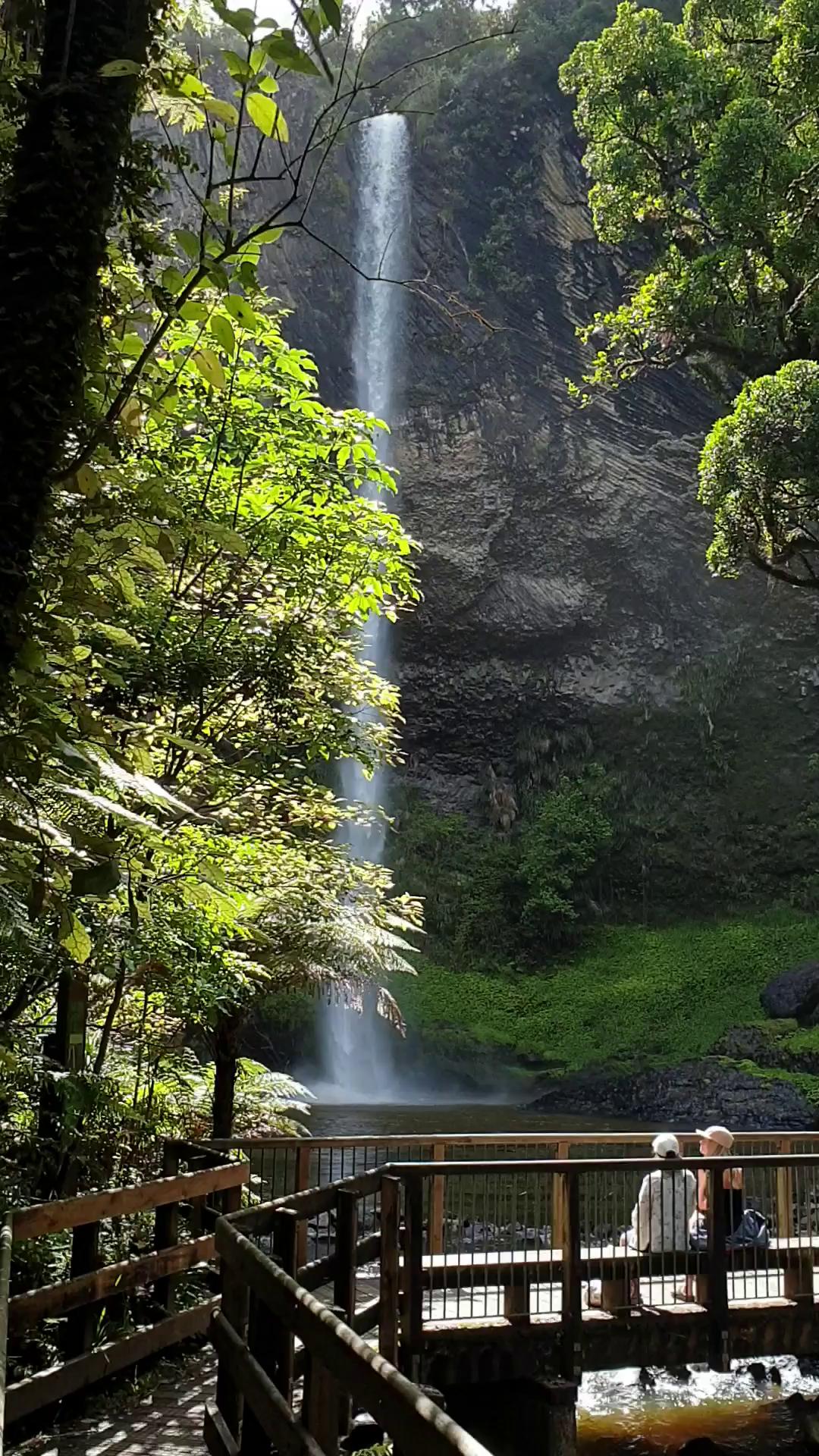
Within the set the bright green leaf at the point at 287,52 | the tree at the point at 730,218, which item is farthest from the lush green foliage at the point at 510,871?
the bright green leaf at the point at 287,52

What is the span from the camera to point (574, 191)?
32688 millimetres

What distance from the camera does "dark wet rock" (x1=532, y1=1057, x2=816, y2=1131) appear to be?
21.5 meters

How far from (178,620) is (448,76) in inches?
1345

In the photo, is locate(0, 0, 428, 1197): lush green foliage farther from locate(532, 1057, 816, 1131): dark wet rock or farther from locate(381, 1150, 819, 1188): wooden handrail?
locate(532, 1057, 816, 1131): dark wet rock

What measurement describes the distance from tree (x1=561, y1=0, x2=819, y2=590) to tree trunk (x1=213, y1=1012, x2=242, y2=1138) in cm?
739

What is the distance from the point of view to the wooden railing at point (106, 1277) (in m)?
4.44

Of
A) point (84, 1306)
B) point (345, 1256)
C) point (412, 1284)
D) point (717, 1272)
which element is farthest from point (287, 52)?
point (717, 1272)

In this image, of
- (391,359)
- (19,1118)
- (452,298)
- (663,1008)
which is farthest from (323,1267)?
(391,359)

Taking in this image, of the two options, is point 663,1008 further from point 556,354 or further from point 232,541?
point 232,541

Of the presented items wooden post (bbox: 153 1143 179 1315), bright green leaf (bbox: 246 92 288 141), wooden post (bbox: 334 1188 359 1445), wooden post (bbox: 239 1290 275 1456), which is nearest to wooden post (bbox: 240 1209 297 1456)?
wooden post (bbox: 239 1290 275 1456)

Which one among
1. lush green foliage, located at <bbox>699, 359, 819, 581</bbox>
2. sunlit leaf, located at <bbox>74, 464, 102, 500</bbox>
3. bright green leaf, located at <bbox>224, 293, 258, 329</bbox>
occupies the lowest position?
sunlit leaf, located at <bbox>74, 464, 102, 500</bbox>

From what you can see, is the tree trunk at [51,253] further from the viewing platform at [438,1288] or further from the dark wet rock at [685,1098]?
the dark wet rock at [685,1098]

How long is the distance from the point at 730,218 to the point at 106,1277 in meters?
11.7

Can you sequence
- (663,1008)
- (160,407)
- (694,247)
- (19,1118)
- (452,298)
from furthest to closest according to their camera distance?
1. (663,1008)
2. (694,247)
3. (19,1118)
4. (452,298)
5. (160,407)
